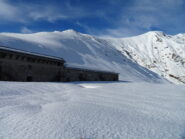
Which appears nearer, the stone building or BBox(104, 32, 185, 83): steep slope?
the stone building

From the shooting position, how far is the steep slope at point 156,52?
9973 cm

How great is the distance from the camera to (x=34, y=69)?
1991cm

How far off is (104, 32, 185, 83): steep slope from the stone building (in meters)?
74.9

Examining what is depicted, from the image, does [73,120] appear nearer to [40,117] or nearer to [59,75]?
[40,117]

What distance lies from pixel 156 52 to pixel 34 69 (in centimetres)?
11955

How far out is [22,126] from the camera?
4.22 metres

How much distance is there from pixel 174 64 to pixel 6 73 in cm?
11923

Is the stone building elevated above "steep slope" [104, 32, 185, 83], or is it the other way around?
"steep slope" [104, 32, 185, 83]

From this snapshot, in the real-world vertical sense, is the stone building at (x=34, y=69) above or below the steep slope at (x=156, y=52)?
below

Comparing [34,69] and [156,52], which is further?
[156,52]

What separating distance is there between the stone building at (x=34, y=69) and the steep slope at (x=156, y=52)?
74.9 m

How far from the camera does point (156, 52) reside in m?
122

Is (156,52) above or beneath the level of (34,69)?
above

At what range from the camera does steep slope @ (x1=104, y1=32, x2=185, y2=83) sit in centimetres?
9973
